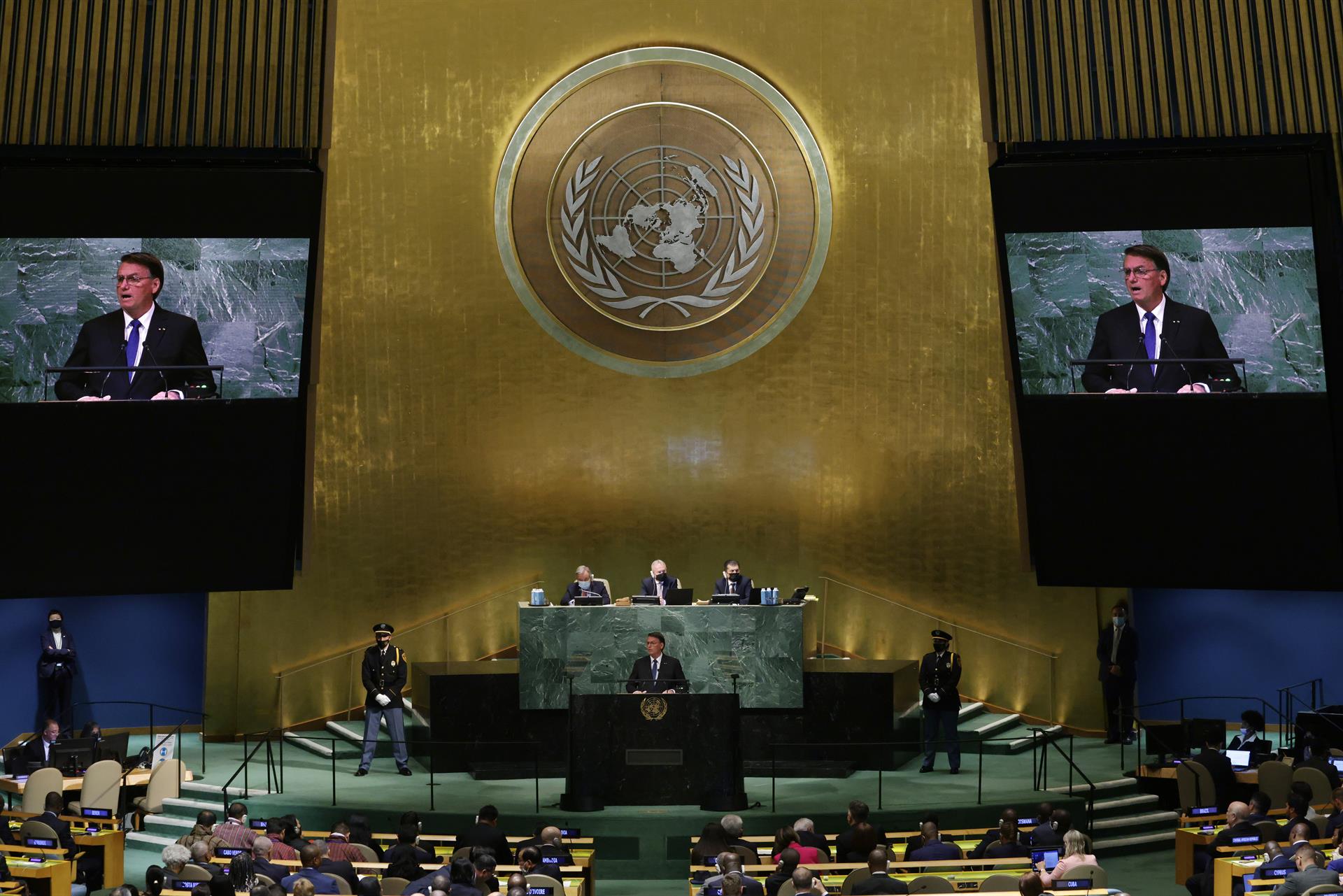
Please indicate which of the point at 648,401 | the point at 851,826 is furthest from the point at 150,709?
the point at 851,826

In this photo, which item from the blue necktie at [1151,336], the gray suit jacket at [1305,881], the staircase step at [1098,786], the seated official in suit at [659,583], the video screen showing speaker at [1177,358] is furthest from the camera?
the seated official in suit at [659,583]

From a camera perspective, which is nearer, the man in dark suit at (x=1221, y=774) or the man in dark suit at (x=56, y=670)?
the man in dark suit at (x=1221, y=774)

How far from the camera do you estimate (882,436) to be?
1680cm

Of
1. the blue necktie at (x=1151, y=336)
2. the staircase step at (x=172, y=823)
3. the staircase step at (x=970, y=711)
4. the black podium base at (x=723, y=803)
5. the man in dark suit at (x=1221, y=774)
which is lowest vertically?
the staircase step at (x=172, y=823)

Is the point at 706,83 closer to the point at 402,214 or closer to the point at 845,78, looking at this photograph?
the point at 845,78

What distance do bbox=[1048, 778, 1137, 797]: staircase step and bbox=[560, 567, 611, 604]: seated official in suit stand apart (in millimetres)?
4282

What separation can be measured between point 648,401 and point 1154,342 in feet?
18.1

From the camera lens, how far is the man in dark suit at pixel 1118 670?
616 inches

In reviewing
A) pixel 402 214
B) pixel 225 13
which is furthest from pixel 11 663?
pixel 225 13

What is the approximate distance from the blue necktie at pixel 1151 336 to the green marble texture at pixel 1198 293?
0.22 m

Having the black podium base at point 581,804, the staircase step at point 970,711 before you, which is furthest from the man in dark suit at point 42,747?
the staircase step at point 970,711

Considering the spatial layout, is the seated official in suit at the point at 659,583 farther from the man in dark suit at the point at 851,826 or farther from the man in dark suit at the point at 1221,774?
the man in dark suit at the point at 1221,774

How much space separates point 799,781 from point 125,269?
707 cm

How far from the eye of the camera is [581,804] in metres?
13.1
